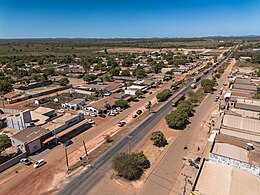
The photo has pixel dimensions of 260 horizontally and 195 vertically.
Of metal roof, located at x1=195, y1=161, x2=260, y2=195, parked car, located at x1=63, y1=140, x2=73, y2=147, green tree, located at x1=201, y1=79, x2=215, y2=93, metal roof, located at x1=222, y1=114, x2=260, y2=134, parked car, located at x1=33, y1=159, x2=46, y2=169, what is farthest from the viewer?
green tree, located at x1=201, y1=79, x2=215, y2=93

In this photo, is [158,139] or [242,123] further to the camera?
[242,123]

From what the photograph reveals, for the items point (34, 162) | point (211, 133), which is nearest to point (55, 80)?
point (34, 162)

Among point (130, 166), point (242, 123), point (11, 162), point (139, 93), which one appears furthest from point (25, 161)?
point (139, 93)

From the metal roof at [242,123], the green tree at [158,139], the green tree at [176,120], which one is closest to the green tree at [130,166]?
the green tree at [158,139]

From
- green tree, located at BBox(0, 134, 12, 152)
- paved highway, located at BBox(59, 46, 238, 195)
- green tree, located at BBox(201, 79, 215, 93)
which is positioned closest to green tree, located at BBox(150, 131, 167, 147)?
paved highway, located at BBox(59, 46, 238, 195)

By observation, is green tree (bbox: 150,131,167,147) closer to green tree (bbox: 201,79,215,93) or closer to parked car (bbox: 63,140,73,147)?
parked car (bbox: 63,140,73,147)

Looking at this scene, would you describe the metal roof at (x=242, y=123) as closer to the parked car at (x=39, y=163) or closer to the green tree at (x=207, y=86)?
the green tree at (x=207, y=86)

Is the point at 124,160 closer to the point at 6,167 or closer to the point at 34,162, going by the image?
the point at 34,162

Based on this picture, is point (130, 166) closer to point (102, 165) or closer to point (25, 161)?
point (102, 165)

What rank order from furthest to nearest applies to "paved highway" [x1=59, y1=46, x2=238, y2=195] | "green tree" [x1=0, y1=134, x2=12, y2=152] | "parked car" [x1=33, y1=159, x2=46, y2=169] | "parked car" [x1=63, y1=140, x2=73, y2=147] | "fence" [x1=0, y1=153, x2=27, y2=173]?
"parked car" [x1=63, y1=140, x2=73, y2=147], "green tree" [x1=0, y1=134, x2=12, y2=152], "parked car" [x1=33, y1=159, x2=46, y2=169], "fence" [x1=0, y1=153, x2=27, y2=173], "paved highway" [x1=59, y1=46, x2=238, y2=195]
